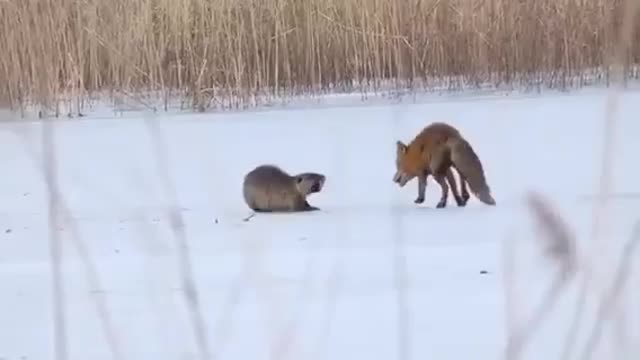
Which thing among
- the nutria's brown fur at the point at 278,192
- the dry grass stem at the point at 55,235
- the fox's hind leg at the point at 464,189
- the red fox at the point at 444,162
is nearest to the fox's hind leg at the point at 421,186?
the red fox at the point at 444,162

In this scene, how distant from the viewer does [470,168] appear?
3109mm

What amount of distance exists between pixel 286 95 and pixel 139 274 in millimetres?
3650

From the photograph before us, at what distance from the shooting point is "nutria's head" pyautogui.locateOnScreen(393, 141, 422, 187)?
323 centimetres

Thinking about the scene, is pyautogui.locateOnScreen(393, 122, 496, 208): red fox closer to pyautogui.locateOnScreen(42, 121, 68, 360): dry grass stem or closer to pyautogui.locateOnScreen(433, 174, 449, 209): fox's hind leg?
pyautogui.locateOnScreen(433, 174, 449, 209): fox's hind leg

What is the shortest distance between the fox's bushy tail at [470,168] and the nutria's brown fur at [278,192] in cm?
36

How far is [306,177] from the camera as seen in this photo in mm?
3289

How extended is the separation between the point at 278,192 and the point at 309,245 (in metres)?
0.59

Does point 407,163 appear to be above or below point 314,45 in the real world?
below

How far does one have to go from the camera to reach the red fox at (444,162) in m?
3.11

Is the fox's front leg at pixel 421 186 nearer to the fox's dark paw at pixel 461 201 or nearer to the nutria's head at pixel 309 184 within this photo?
the fox's dark paw at pixel 461 201

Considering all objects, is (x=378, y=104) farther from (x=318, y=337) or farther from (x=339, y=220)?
(x=318, y=337)

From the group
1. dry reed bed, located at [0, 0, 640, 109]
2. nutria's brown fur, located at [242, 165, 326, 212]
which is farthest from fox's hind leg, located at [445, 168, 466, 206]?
dry reed bed, located at [0, 0, 640, 109]

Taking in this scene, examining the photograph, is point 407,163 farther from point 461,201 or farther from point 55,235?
point 55,235

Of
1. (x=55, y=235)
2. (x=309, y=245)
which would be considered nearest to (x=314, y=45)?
(x=309, y=245)
